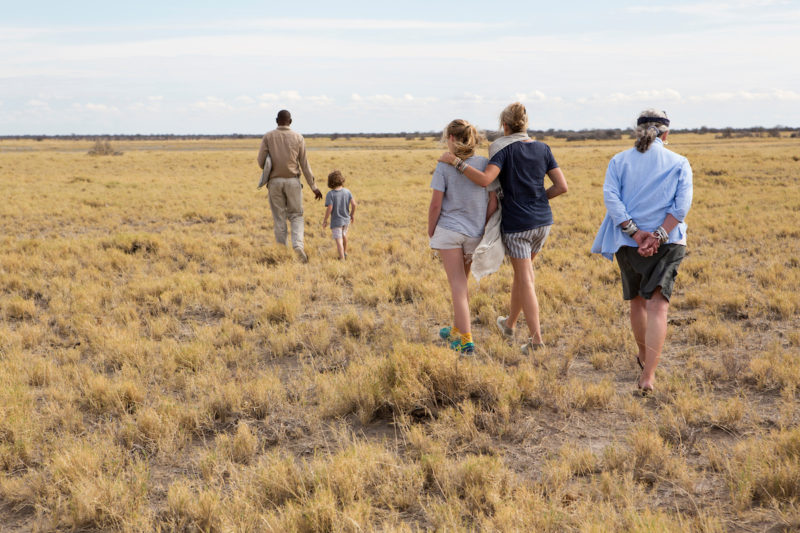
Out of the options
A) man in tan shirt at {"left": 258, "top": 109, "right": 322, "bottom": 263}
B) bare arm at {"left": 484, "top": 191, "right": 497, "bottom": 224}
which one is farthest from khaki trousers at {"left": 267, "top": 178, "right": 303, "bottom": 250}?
bare arm at {"left": 484, "top": 191, "right": 497, "bottom": 224}

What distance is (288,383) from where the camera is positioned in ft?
15.9

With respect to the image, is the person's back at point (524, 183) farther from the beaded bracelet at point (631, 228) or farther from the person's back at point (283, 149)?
the person's back at point (283, 149)

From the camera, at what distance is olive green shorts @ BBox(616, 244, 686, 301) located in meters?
4.24

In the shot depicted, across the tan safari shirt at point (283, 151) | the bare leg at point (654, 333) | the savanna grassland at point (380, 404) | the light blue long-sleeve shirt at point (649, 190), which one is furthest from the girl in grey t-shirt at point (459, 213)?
the tan safari shirt at point (283, 151)

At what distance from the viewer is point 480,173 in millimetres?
4750

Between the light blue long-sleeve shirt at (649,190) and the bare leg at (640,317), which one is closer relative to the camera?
the light blue long-sleeve shirt at (649,190)

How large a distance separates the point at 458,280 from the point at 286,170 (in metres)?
4.96

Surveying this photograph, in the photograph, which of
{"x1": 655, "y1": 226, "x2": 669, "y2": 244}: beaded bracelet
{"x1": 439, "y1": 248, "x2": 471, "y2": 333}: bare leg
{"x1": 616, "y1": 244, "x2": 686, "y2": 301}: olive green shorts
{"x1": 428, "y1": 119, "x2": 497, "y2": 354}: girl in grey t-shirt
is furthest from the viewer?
{"x1": 439, "y1": 248, "x2": 471, "y2": 333}: bare leg

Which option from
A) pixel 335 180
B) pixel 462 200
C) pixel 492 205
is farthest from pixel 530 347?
pixel 335 180

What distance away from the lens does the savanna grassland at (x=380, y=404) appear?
3.03m

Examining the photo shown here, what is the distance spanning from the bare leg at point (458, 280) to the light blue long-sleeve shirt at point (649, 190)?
132cm

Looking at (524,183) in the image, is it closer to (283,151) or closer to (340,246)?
(283,151)

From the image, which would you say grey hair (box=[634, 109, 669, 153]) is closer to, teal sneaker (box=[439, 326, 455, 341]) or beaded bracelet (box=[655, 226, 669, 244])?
beaded bracelet (box=[655, 226, 669, 244])

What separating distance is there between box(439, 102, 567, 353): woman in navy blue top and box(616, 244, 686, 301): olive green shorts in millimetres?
723
